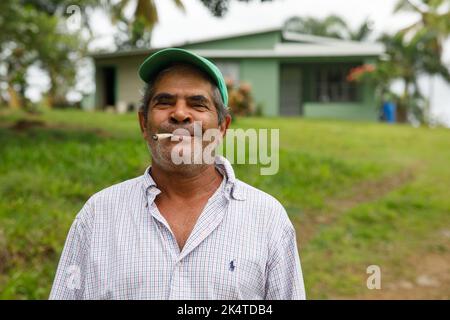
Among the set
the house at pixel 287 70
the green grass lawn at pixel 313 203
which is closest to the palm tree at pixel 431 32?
the house at pixel 287 70

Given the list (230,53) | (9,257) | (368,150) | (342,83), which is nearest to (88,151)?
(9,257)

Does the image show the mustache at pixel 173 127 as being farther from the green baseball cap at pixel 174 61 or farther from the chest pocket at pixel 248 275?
the chest pocket at pixel 248 275

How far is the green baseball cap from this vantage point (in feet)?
6.10

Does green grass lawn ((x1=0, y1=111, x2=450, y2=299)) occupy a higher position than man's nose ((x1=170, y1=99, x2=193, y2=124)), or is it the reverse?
man's nose ((x1=170, y1=99, x2=193, y2=124))

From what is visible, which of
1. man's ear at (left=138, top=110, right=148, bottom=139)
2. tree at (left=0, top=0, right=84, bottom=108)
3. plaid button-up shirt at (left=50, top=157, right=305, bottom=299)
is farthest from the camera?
tree at (left=0, top=0, right=84, bottom=108)

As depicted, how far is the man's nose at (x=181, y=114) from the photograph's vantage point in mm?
1875

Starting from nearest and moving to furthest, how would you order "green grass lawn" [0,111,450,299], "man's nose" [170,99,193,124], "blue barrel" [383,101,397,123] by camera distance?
"man's nose" [170,99,193,124]
"green grass lawn" [0,111,450,299]
"blue barrel" [383,101,397,123]

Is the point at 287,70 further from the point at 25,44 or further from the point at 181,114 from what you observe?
the point at 181,114

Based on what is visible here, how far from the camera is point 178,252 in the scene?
181cm

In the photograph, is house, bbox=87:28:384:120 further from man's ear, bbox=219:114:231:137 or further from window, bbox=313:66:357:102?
man's ear, bbox=219:114:231:137

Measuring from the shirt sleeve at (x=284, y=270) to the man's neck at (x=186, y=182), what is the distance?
12.2 inches

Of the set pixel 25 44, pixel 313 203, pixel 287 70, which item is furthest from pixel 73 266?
pixel 287 70

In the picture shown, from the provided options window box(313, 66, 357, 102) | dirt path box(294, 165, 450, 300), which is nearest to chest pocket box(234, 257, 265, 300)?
dirt path box(294, 165, 450, 300)

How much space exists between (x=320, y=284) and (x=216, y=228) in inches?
147
